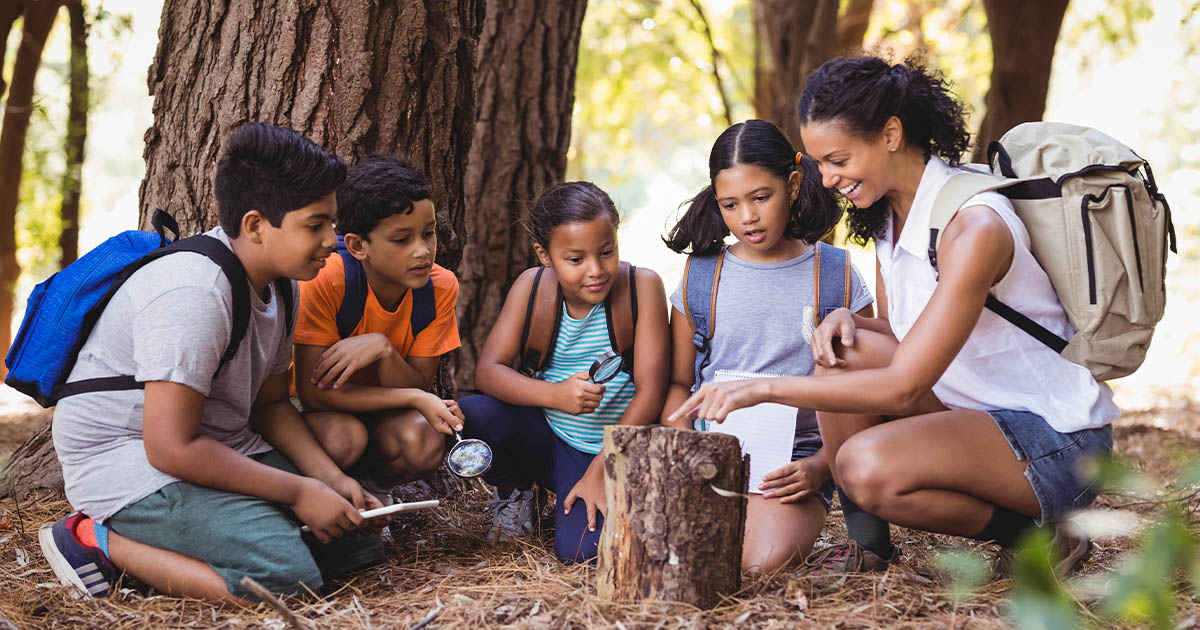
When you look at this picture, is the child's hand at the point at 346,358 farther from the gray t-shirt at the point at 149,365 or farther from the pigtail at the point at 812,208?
the pigtail at the point at 812,208

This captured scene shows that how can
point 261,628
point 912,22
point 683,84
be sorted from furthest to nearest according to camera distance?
point 683,84, point 912,22, point 261,628

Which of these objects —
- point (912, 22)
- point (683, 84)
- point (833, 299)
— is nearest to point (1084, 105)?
point (912, 22)

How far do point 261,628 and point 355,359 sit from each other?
829 mm

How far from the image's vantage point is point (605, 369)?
310 cm

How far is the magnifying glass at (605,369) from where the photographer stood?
10.1 ft

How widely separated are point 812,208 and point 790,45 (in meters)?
4.85

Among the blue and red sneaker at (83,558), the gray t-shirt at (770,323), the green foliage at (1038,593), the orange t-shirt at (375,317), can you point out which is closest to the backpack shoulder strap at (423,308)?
the orange t-shirt at (375,317)

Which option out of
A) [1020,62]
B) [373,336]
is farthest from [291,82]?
[1020,62]

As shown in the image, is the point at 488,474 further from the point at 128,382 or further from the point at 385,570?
the point at 128,382

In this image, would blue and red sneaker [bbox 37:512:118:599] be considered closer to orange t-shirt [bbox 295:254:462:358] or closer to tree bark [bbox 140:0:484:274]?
orange t-shirt [bbox 295:254:462:358]

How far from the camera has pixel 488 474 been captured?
10.5 ft

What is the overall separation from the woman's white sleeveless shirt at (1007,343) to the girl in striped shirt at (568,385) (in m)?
0.82

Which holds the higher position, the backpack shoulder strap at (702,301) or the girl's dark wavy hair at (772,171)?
the girl's dark wavy hair at (772,171)

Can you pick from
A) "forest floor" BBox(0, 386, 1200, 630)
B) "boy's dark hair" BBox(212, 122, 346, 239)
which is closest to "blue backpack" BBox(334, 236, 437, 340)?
"boy's dark hair" BBox(212, 122, 346, 239)
